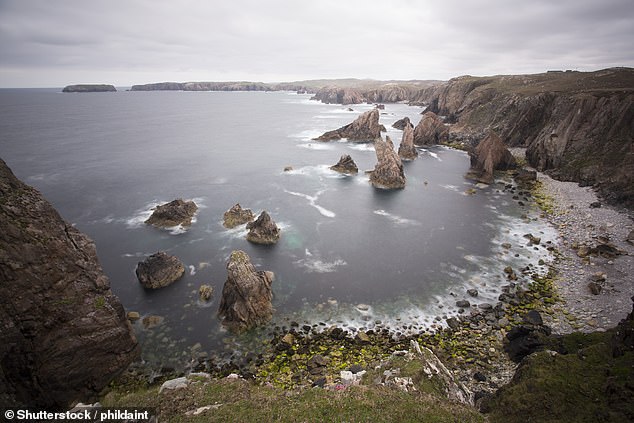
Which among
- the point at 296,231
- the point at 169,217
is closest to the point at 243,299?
the point at 296,231

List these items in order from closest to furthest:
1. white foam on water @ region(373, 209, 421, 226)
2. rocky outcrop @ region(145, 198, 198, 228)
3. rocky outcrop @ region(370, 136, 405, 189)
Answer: rocky outcrop @ region(145, 198, 198, 228), white foam on water @ region(373, 209, 421, 226), rocky outcrop @ region(370, 136, 405, 189)

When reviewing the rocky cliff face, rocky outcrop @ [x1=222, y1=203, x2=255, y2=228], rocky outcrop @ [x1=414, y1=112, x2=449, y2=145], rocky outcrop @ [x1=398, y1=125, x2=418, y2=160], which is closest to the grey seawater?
rocky outcrop @ [x1=222, y1=203, x2=255, y2=228]

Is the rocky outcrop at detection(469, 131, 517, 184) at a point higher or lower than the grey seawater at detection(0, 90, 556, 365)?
higher

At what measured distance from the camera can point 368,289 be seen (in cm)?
4312

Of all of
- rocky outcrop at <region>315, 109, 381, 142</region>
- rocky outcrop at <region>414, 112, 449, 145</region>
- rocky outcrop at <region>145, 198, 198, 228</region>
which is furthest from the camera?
rocky outcrop at <region>315, 109, 381, 142</region>

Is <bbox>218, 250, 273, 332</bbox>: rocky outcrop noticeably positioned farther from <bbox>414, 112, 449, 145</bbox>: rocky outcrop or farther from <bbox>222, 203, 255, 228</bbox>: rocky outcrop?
<bbox>414, 112, 449, 145</bbox>: rocky outcrop

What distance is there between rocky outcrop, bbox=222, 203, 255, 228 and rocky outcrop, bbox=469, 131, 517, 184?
59501 mm

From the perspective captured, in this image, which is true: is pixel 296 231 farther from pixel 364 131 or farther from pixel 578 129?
pixel 364 131

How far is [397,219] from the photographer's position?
65.3m

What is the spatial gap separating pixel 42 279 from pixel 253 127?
15804cm

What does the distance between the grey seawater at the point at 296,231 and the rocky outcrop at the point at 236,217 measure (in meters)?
2.42

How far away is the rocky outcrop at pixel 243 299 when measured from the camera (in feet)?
119

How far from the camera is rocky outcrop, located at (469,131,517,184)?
84375 millimetres

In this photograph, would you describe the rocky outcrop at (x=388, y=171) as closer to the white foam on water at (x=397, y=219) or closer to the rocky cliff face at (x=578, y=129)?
the white foam on water at (x=397, y=219)
